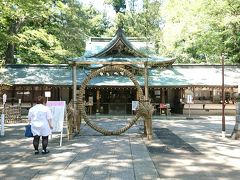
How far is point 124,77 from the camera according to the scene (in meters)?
31.1

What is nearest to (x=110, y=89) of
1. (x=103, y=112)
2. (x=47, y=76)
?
(x=103, y=112)

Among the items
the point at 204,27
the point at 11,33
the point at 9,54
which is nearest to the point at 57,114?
the point at 11,33

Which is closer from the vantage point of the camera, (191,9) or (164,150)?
(164,150)

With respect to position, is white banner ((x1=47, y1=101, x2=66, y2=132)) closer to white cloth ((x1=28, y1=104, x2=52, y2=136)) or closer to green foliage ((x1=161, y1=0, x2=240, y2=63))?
white cloth ((x1=28, y1=104, x2=52, y2=136))

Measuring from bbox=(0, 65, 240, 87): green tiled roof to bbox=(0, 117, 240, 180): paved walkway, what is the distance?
16.1m

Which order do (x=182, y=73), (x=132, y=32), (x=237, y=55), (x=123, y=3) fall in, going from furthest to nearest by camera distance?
1. (x=123, y=3)
2. (x=132, y=32)
3. (x=237, y=55)
4. (x=182, y=73)

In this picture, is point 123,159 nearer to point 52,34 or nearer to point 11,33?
point 11,33

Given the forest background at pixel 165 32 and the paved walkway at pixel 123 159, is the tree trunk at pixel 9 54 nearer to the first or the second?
the forest background at pixel 165 32

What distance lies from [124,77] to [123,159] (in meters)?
22.0

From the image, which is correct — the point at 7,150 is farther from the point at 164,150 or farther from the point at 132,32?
the point at 132,32

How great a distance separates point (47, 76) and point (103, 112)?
6.04 meters

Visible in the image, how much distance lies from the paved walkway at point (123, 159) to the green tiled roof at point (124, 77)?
1608 cm

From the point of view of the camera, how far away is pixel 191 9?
3106cm

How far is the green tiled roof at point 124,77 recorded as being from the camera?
29495 millimetres
